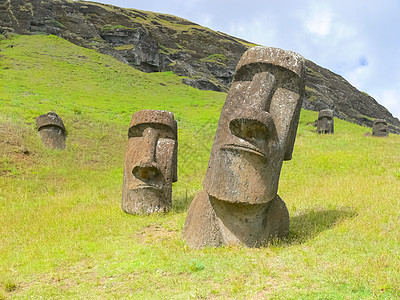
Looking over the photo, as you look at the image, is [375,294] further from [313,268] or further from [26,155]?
[26,155]

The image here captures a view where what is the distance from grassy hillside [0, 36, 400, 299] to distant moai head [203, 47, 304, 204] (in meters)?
0.98

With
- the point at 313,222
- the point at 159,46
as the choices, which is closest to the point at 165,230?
the point at 313,222

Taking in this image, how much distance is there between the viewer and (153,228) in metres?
7.45

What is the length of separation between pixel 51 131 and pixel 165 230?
10.6 meters

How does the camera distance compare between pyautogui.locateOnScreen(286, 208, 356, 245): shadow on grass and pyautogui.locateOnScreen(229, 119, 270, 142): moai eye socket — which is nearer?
pyautogui.locateOnScreen(229, 119, 270, 142): moai eye socket

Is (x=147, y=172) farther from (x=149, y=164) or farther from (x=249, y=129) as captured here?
(x=249, y=129)

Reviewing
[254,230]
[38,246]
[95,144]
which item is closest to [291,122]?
[254,230]

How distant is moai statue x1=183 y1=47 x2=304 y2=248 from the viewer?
530 centimetres

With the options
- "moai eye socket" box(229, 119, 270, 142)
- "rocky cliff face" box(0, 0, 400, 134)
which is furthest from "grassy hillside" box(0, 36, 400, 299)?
"rocky cliff face" box(0, 0, 400, 134)

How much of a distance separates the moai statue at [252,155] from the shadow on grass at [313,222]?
12.0 inches

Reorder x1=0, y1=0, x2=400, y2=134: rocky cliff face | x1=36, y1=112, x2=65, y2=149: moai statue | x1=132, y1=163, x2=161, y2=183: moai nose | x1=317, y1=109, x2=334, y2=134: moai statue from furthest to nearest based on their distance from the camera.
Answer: x1=0, y1=0, x2=400, y2=134: rocky cliff face, x1=317, y1=109, x2=334, y2=134: moai statue, x1=36, y1=112, x2=65, y2=149: moai statue, x1=132, y1=163, x2=161, y2=183: moai nose

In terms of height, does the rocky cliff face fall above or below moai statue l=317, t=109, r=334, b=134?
above

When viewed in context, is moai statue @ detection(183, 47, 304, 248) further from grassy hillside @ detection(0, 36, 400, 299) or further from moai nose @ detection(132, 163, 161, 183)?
moai nose @ detection(132, 163, 161, 183)

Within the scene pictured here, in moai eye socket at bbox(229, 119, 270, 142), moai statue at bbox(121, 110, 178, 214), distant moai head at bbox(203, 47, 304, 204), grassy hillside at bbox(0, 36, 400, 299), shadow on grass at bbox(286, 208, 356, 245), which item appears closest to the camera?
grassy hillside at bbox(0, 36, 400, 299)
